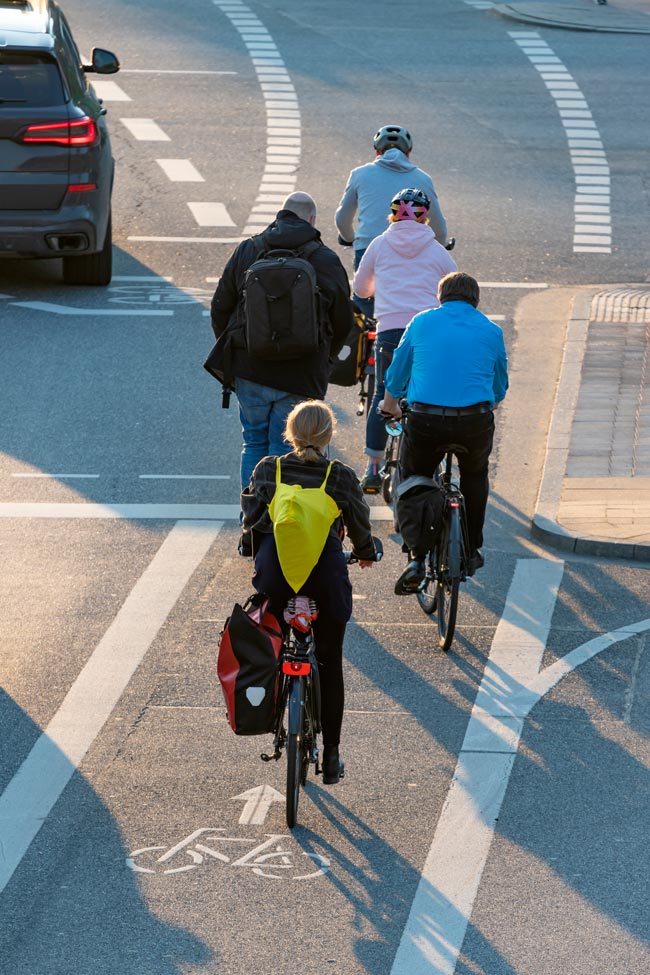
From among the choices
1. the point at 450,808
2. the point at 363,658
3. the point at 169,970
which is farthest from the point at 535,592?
the point at 169,970

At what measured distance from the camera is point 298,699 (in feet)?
21.6

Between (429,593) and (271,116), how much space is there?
15.0 metres

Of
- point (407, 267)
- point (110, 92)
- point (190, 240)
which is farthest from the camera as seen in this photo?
point (110, 92)

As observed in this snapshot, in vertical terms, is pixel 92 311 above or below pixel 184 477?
below

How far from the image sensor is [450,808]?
691 centimetres

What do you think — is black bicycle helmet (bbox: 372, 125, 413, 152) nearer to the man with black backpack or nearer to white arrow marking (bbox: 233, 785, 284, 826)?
the man with black backpack

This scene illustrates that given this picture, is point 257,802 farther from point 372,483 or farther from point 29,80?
point 29,80

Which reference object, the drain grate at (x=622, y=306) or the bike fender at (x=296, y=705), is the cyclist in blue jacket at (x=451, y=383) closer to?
the bike fender at (x=296, y=705)

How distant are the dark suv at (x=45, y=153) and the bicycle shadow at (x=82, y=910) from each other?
8877mm

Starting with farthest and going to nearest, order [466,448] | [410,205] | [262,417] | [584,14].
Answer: [584,14] < [410,205] < [262,417] < [466,448]

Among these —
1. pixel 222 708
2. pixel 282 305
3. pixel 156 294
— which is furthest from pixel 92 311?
pixel 222 708

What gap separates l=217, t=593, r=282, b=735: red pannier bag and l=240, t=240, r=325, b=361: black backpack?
2.63 metres

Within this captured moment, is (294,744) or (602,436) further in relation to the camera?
(602,436)

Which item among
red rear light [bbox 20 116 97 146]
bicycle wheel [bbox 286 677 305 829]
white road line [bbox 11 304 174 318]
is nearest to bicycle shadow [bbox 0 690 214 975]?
bicycle wheel [bbox 286 677 305 829]
